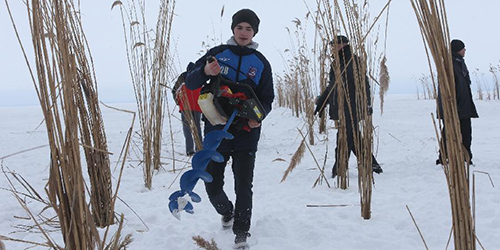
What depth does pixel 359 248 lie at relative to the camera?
65.2 inches

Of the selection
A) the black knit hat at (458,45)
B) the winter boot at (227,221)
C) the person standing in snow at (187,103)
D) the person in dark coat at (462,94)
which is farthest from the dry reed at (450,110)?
the black knit hat at (458,45)

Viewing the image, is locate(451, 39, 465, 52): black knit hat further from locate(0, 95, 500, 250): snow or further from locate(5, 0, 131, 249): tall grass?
locate(5, 0, 131, 249): tall grass

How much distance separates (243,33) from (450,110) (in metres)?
1.08

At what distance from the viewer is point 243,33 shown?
172 cm

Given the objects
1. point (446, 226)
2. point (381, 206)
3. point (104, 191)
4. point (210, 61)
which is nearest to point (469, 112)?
point (381, 206)

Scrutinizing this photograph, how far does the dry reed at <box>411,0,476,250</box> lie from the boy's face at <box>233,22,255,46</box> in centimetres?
100

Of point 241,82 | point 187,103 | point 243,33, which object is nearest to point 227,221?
point 241,82

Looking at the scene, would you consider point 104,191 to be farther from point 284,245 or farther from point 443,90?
point 443,90

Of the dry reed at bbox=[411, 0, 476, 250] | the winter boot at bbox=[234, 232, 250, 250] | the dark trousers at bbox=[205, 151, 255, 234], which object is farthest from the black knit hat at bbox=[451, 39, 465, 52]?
the dry reed at bbox=[411, 0, 476, 250]

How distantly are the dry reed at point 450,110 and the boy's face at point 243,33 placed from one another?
1004 millimetres

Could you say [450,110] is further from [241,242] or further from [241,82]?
[241,242]

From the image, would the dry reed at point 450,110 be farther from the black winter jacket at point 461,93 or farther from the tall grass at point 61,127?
the black winter jacket at point 461,93

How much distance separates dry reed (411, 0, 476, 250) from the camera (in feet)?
2.61

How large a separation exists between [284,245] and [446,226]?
0.82 meters
